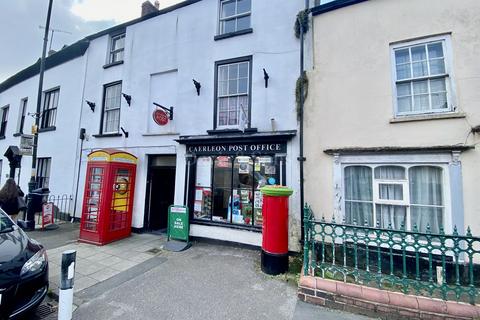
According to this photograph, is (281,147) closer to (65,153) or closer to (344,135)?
(344,135)

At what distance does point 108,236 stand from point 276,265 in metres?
5.35

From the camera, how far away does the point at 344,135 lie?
19.3ft

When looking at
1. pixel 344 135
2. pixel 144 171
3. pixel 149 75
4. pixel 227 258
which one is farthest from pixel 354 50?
pixel 144 171

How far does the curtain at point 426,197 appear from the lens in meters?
5.03

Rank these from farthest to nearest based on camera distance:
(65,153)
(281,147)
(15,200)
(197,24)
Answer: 1. (65,153)
2. (197,24)
3. (15,200)
4. (281,147)

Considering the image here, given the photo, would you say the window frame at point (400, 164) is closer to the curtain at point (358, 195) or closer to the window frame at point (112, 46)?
the curtain at point (358, 195)

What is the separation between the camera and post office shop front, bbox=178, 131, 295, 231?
657 cm

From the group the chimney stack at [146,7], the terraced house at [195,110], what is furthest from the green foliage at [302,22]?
the chimney stack at [146,7]

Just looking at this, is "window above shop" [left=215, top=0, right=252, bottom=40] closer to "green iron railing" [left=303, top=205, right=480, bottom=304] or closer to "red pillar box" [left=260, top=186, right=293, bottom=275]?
"red pillar box" [left=260, top=186, right=293, bottom=275]

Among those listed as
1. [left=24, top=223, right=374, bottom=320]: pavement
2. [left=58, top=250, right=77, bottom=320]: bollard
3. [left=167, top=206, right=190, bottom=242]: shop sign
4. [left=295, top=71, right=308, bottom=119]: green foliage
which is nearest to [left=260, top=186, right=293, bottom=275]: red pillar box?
[left=24, top=223, right=374, bottom=320]: pavement

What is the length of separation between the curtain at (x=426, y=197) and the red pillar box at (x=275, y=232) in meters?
2.92

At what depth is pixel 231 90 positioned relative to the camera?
7.50 metres

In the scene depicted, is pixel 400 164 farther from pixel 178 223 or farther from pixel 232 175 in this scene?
pixel 178 223

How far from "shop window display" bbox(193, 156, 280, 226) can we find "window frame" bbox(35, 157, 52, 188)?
8.96m
